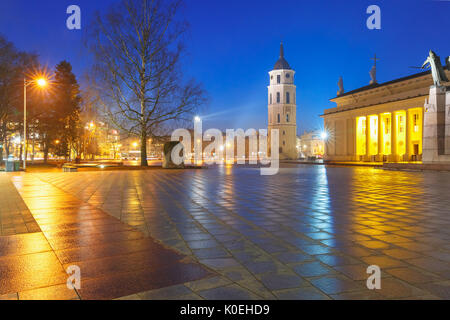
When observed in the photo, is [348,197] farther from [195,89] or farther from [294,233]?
[195,89]

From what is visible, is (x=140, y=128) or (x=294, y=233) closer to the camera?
(x=294, y=233)

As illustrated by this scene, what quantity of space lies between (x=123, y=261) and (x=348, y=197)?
891 cm

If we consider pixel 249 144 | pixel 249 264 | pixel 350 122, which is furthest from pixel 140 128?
pixel 249 144

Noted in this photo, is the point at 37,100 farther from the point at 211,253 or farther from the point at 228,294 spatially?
the point at 228,294

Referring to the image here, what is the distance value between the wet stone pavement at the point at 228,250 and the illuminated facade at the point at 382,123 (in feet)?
133

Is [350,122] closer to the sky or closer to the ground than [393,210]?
closer to the sky

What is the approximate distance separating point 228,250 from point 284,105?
8847cm

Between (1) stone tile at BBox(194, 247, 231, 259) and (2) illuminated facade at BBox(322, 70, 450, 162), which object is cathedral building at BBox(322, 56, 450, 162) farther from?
(1) stone tile at BBox(194, 247, 231, 259)

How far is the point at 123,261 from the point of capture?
468 centimetres

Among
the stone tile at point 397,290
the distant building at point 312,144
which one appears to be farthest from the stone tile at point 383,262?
the distant building at point 312,144

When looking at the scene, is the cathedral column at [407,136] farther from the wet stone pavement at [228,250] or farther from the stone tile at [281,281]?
the stone tile at [281,281]

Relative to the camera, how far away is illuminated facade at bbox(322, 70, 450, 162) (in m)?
45.8

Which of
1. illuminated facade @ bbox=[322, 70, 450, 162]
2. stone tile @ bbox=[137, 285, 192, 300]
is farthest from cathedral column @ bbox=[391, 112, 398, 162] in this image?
stone tile @ bbox=[137, 285, 192, 300]

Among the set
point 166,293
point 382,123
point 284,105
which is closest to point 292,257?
point 166,293
